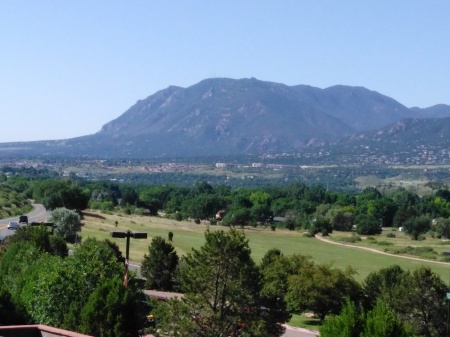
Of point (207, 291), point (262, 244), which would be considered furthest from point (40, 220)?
point (207, 291)

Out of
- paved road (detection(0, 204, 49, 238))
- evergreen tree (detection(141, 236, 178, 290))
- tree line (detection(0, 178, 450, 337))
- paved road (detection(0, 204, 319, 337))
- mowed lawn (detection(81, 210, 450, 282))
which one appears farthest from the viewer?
mowed lawn (detection(81, 210, 450, 282))

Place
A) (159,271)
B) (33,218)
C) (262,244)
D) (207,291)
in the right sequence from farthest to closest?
(262,244), (33,218), (159,271), (207,291)

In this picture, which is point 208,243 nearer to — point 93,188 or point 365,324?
point 365,324

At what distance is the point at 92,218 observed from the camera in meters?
94.6

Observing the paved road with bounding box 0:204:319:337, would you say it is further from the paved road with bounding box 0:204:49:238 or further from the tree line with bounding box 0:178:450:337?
the tree line with bounding box 0:178:450:337

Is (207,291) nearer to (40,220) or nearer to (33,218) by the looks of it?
(40,220)

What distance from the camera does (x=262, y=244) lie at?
303ft

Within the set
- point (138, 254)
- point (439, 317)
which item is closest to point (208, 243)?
point (439, 317)

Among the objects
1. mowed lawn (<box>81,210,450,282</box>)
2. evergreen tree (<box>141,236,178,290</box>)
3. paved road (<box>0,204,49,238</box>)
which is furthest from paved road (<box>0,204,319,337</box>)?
mowed lawn (<box>81,210,450,282</box>)

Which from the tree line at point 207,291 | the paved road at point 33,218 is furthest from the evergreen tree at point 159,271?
the paved road at point 33,218

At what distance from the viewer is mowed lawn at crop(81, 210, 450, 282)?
241ft

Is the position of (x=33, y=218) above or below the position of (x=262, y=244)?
above

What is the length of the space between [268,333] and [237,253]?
3.66 metres

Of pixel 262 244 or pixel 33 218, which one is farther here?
pixel 262 244
